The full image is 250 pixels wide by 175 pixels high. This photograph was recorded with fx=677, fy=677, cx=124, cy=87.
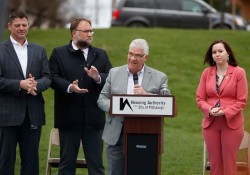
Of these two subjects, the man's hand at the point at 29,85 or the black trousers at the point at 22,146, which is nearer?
the man's hand at the point at 29,85

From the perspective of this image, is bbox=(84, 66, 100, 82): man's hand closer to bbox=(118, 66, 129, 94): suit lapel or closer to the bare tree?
bbox=(118, 66, 129, 94): suit lapel

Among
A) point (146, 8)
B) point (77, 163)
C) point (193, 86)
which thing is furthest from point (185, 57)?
point (77, 163)

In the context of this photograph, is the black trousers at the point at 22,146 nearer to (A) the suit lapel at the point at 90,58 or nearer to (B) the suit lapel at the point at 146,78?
(A) the suit lapel at the point at 90,58

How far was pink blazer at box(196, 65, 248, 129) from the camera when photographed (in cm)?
765

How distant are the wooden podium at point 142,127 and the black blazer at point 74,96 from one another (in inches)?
45.6

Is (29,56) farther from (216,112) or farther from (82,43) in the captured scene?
(216,112)

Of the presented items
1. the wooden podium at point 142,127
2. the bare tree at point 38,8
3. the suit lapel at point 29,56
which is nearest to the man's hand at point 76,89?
the suit lapel at point 29,56

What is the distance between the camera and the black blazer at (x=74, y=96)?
26.5 feet

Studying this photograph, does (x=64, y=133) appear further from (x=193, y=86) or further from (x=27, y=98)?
(x=193, y=86)

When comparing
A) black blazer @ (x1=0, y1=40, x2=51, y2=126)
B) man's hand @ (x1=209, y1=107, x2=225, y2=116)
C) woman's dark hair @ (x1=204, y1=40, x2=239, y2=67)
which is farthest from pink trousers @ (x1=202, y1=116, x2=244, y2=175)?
black blazer @ (x1=0, y1=40, x2=51, y2=126)

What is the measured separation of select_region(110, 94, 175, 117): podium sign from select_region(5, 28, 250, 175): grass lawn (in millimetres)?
4721

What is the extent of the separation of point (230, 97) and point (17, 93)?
7.94 ft

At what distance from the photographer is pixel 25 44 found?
7.93 meters

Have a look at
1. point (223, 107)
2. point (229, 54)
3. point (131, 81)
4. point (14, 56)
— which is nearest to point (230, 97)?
point (223, 107)
